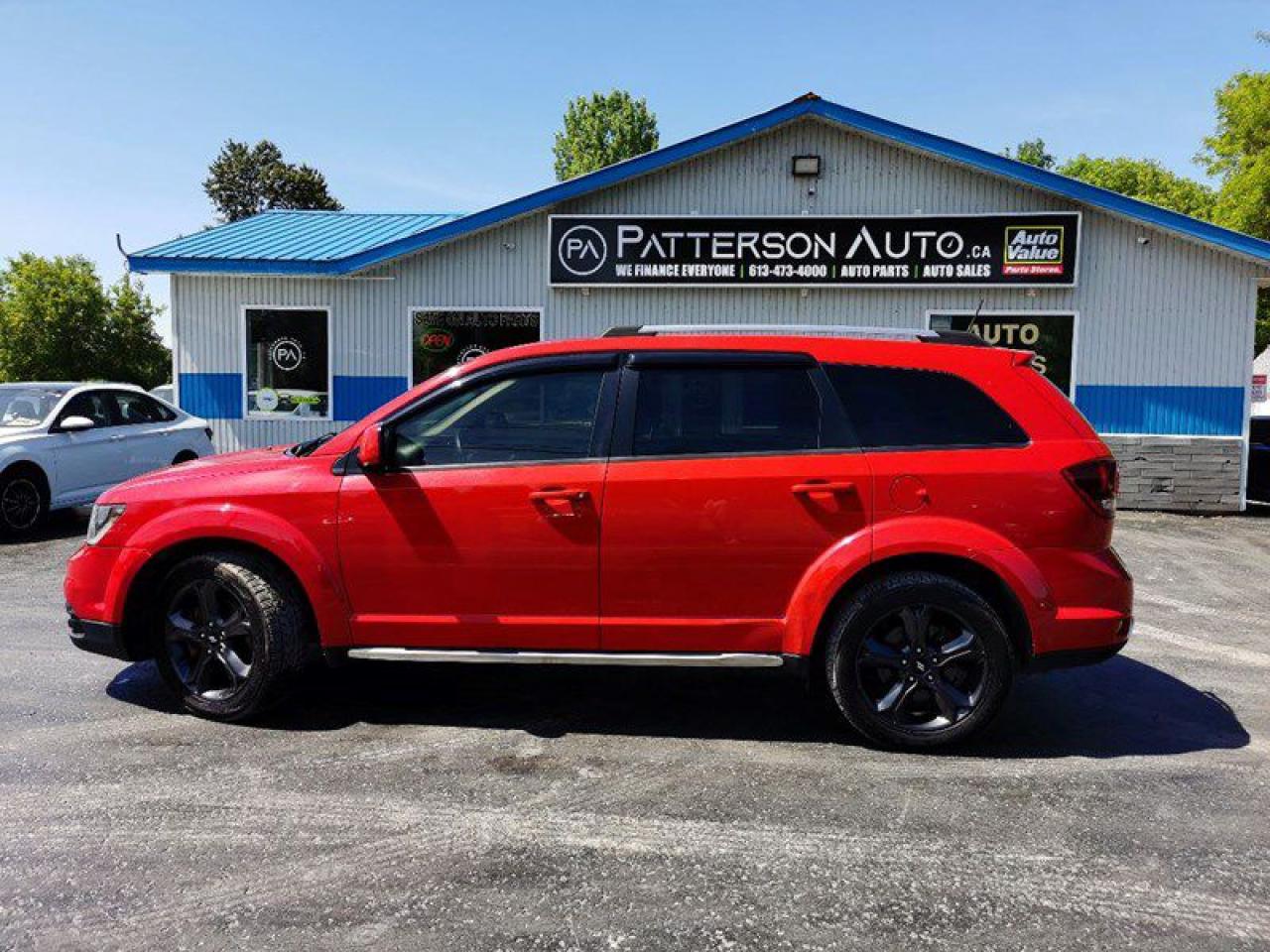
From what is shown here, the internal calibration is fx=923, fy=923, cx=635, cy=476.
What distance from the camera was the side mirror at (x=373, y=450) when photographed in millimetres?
4074

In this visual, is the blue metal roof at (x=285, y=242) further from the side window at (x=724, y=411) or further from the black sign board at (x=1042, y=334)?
the side window at (x=724, y=411)

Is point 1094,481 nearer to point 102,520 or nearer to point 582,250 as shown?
point 102,520

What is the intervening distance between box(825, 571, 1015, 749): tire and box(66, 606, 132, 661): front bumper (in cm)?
327

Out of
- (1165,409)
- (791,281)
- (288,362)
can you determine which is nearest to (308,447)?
(791,281)

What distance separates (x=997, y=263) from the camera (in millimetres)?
12648

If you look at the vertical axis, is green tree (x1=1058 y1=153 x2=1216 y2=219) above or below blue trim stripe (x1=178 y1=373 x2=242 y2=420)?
above

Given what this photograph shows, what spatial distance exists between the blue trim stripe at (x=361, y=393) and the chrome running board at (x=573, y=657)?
10.1 m

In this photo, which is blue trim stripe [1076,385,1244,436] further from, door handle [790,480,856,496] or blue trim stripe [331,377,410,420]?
door handle [790,480,856,496]

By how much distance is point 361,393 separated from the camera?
547 inches

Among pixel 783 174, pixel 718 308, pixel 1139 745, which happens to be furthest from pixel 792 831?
pixel 783 174

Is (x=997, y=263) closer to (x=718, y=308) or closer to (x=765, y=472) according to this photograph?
(x=718, y=308)

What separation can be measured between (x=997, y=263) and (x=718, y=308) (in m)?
3.84

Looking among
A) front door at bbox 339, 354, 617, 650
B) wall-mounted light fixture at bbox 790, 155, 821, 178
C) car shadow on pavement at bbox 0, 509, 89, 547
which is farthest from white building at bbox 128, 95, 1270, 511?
front door at bbox 339, 354, 617, 650

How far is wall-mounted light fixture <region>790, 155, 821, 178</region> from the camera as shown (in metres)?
12.9
